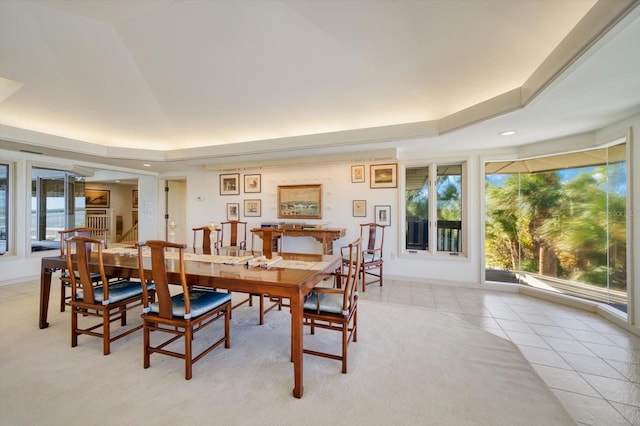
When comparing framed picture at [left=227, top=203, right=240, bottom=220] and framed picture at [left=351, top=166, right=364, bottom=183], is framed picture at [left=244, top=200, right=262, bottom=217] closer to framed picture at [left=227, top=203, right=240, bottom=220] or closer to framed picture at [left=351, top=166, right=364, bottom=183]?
framed picture at [left=227, top=203, right=240, bottom=220]

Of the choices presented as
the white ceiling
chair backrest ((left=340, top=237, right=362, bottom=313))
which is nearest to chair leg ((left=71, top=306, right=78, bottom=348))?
chair backrest ((left=340, top=237, right=362, bottom=313))

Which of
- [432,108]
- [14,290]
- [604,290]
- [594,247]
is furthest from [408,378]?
[14,290]

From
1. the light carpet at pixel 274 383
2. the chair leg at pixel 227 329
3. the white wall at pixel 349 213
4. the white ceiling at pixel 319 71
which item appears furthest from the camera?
the white wall at pixel 349 213

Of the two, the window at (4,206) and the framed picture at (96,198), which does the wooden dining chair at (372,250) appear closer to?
the window at (4,206)

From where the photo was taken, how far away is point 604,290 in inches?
129

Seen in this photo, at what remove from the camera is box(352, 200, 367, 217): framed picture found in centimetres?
479

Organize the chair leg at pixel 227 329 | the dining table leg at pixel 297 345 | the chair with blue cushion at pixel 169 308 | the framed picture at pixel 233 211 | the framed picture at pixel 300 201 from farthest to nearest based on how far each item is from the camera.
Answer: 1. the framed picture at pixel 233 211
2. the framed picture at pixel 300 201
3. the chair leg at pixel 227 329
4. the chair with blue cushion at pixel 169 308
5. the dining table leg at pixel 297 345

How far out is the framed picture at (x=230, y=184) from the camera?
5.77 meters

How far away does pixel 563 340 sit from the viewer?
2.48 metres

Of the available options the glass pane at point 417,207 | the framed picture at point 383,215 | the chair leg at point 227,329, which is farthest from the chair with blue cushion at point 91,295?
the glass pane at point 417,207

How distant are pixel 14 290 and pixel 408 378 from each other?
584 cm

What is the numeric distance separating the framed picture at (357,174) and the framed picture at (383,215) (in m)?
0.63

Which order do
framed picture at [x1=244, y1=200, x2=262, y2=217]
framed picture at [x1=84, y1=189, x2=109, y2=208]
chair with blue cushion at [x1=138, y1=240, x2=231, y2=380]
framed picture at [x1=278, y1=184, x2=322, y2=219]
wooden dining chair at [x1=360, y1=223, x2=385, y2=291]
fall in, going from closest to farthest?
chair with blue cushion at [x1=138, y1=240, x2=231, y2=380]
wooden dining chair at [x1=360, y1=223, x2=385, y2=291]
framed picture at [x1=278, y1=184, x2=322, y2=219]
framed picture at [x1=244, y1=200, x2=262, y2=217]
framed picture at [x1=84, y1=189, x2=109, y2=208]

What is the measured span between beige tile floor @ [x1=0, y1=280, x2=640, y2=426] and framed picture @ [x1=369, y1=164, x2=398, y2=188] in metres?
1.85
